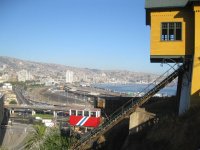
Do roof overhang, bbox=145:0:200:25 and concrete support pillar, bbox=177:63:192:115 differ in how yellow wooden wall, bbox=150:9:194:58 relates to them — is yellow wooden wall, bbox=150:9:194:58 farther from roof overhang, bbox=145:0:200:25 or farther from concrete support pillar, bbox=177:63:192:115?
concrete support pillar, bbox=177:63:192:115

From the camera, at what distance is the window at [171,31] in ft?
85.0

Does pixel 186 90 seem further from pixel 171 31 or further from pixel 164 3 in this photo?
pixel 164 3

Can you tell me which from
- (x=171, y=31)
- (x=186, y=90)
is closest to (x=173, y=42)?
(x=171, y=31)

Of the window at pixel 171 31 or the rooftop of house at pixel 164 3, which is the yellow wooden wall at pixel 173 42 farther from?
the rooftop of house at pixel 164 3

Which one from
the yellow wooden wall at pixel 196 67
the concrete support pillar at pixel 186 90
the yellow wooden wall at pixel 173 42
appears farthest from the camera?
the yellow wooden wall at pixel 173 42

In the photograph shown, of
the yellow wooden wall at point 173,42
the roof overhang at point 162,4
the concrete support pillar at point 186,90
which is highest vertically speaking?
the roof overhang at point 162,4

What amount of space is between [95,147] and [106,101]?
8560mm

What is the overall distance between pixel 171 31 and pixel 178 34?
65 cm

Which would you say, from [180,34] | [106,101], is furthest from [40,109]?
[180,34]

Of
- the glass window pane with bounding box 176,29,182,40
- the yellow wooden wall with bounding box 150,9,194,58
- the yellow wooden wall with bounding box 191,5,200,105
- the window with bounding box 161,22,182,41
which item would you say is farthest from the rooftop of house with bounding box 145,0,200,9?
the glass window pane with bounding box 176,29,182,40

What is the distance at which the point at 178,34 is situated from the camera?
85.6ft

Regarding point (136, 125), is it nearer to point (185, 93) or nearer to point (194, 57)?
point (185, 93)

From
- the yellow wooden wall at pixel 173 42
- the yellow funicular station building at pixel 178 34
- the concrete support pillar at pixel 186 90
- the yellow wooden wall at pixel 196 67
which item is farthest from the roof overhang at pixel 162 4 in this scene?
the concrete support pillar at pixel 186 90

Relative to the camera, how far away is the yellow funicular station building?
24692 mm
